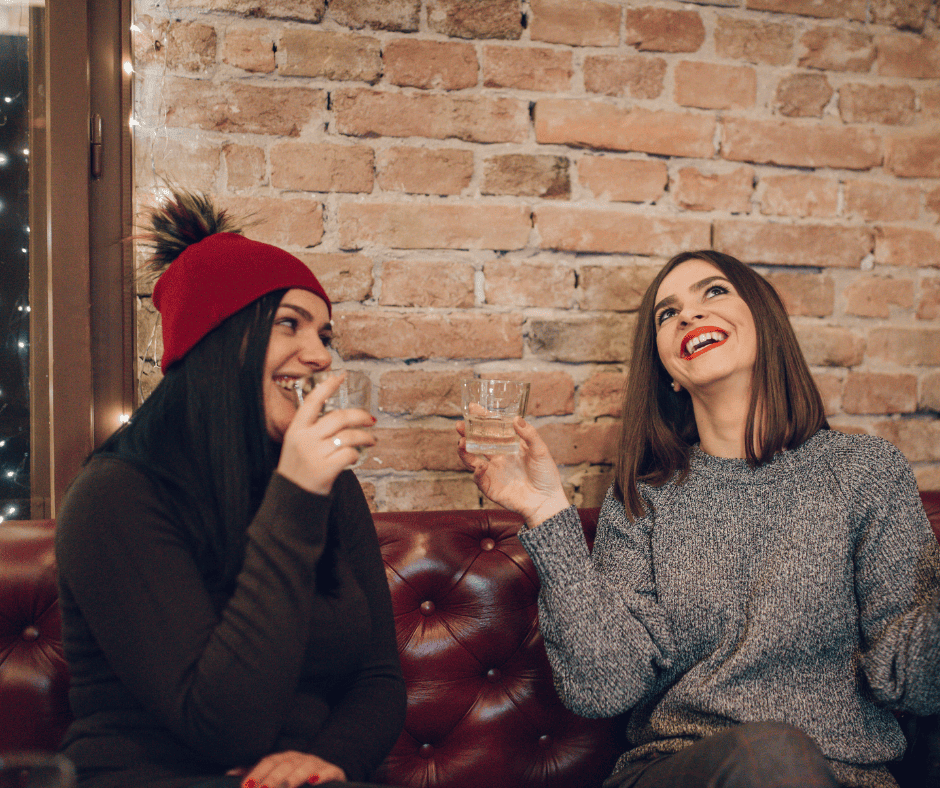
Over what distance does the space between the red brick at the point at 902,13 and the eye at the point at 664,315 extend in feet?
3.06

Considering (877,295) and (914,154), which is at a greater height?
(914,154)

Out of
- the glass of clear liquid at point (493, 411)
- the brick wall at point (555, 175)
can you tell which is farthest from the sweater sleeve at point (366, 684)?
the brick wall at point (555, 175)

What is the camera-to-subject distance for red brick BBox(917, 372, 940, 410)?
148cm

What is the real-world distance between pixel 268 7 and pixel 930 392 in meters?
1.75

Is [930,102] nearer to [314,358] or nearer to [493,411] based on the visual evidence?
[493,411]

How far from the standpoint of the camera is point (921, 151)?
1464 mm

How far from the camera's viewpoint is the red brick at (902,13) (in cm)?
144

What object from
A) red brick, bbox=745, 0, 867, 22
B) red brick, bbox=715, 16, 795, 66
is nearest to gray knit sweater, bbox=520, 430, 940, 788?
red brick, bbox=715, 16, 795, 66

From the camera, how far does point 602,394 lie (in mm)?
1401

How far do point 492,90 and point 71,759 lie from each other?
4.49 feet

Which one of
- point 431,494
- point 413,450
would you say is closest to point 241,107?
point 413,450

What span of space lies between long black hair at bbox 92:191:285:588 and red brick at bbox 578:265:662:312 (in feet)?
2.52

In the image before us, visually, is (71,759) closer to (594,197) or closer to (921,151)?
(594,197)

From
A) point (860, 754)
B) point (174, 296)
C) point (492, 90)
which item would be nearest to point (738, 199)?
point (492, 90)
